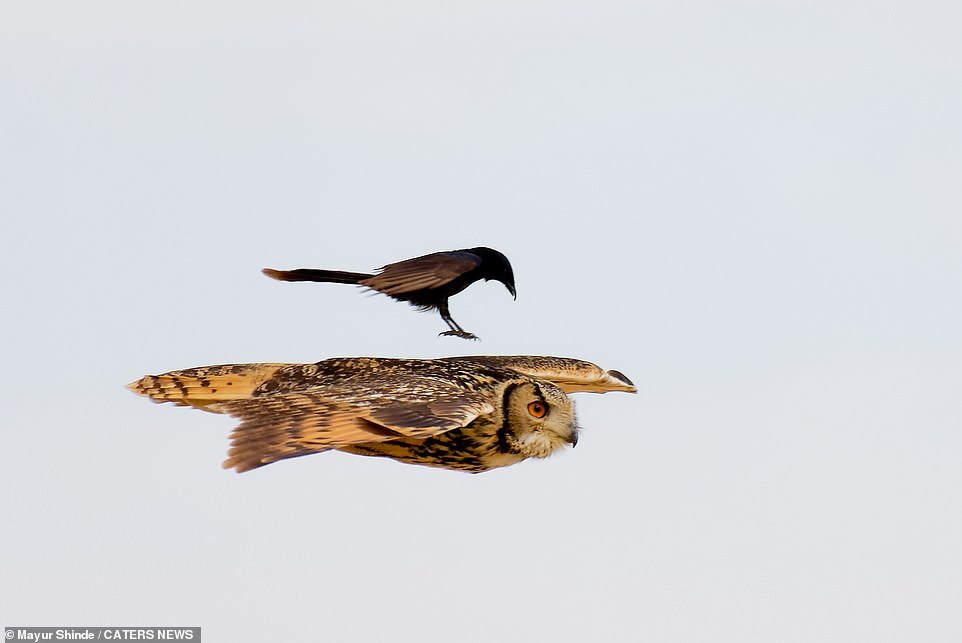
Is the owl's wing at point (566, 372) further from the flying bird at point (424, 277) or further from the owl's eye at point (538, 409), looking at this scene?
the owl's eye at point (538, 409)

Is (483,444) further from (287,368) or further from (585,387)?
(585,387)

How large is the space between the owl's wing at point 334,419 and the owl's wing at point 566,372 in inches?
78.1

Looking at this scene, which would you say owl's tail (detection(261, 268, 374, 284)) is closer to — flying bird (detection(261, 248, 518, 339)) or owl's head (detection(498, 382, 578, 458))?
flying bird (detection(261, 248, 518, 339))

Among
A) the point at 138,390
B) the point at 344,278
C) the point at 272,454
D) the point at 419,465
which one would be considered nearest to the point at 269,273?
the point at 344,278

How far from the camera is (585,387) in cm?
1038

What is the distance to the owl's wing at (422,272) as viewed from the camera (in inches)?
364

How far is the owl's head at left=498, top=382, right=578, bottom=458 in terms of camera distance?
8.41 m

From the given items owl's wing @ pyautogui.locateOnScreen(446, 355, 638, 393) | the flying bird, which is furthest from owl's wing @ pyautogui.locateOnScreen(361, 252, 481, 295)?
owl's wing @ pyautogui.locateOnScreen(446, 355, 638, 393)

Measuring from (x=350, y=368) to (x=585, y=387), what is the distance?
7.40 feet

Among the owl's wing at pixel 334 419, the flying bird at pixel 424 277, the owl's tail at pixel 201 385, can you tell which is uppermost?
the flying bird at pixel 424 277

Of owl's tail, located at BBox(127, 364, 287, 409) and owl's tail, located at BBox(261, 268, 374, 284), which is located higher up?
owl's tail, located at BBox(261, 268, 374, 284)

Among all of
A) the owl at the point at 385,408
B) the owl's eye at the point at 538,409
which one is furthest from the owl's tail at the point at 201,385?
the owl's eye at the point at 538,409

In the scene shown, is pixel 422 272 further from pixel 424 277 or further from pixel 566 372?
pixel 566 372

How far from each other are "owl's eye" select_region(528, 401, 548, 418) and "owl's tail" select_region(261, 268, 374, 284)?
5.09 ft
